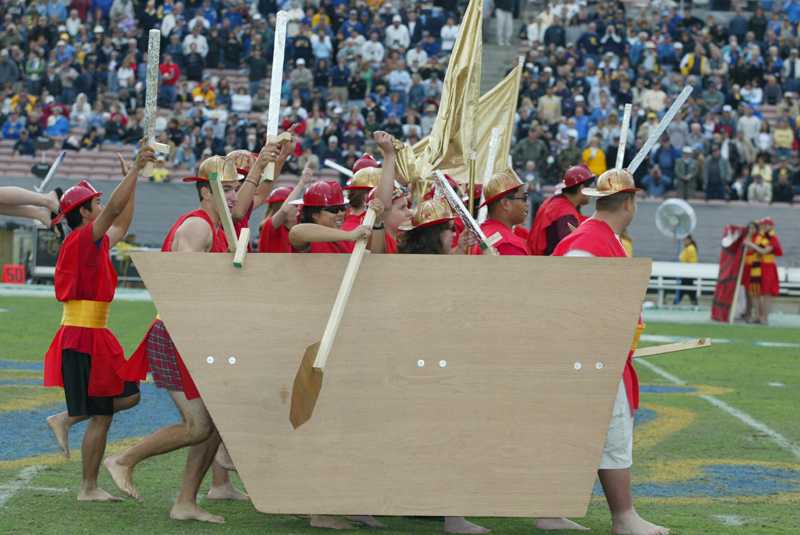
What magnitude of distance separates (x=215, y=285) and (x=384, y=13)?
80.9 feet

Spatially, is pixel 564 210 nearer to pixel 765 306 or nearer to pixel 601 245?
pixel 601 245

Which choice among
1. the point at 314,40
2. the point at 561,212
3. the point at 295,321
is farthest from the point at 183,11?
the point at 295,321

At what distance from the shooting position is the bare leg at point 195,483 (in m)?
4.98

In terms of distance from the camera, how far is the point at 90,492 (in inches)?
210

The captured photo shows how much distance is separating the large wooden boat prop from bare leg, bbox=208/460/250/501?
3.82 ft

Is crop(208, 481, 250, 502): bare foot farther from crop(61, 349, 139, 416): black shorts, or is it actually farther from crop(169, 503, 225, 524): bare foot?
crop(61, 349, 139, 416): black shorts

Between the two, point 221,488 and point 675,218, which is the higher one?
point 221,488

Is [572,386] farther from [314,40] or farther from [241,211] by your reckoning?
[314,40]

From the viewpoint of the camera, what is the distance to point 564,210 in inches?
265

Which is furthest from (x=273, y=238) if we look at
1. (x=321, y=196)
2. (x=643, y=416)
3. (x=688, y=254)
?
(x=688, y=254)

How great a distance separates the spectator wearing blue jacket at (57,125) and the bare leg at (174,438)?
21.8 m

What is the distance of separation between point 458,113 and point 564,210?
994 mm

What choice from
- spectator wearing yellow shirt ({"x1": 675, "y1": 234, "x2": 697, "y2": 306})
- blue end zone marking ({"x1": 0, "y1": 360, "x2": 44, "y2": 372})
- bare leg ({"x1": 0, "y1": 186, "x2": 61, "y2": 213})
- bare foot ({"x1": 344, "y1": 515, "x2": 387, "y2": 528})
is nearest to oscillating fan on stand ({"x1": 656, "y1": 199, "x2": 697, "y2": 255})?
spectator wearing yellow shirt ({"x1": 675, "y1": 234, "x2": 697, "y2": 306})

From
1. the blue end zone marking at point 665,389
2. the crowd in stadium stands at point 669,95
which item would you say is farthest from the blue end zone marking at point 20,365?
the crowd in stadium stands at point 669,95
